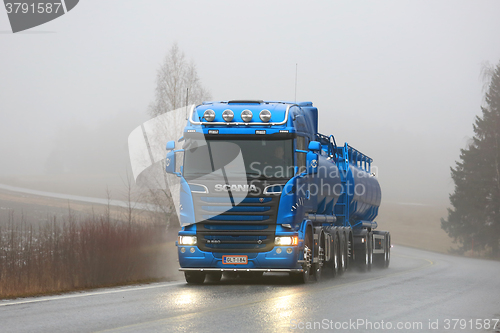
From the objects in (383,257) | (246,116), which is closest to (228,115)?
(246,116)

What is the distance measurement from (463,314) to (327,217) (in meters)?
7.80

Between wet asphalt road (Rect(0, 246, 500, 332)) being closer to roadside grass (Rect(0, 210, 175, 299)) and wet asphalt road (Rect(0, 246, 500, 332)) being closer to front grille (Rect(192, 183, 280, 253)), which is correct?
front grille (Rect(192, 183, 280, 253))

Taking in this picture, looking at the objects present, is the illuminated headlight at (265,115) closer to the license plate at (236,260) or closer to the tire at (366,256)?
the license plate at (236,260)

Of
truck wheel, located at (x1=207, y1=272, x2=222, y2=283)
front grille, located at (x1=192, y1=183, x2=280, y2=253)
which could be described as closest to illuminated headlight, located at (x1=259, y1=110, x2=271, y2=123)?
front grille, located at (x1=192, y1=183, x2=280, y2=253)

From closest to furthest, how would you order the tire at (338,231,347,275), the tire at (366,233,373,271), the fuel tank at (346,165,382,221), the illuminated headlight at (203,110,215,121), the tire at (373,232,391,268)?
1. the illuminated headlight at (203,110,215,121)
2. the tire at (338,231,347,275)
3. the fuel tank at (346,165,382,221)
4. the tire at (366,233,373,271)
5. the tire at (373,232,391,268)

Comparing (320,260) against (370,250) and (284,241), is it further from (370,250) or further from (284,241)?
(370,250)

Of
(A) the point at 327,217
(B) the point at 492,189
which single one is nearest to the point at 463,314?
(A) the point at 327,217

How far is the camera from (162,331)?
7.57 meters

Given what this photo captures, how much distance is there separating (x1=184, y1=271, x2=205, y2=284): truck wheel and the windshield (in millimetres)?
2428

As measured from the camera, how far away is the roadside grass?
52.5 ft

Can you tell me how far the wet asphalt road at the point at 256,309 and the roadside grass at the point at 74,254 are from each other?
4154 millimetres

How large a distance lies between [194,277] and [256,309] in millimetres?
5044

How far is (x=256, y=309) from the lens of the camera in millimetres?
9625

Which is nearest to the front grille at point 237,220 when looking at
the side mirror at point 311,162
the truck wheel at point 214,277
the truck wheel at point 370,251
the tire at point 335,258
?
the side mirror at point 311,162
